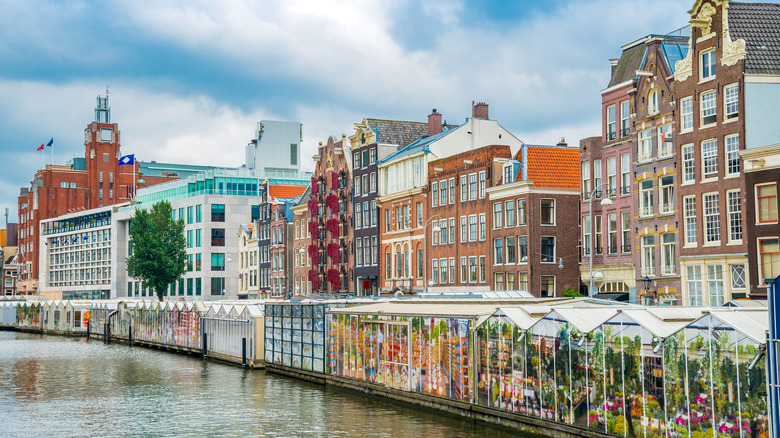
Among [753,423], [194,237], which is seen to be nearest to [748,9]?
[753,423]

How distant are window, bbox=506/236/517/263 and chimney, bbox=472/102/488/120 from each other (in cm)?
1925

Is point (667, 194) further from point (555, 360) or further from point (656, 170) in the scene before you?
point (555, 360)

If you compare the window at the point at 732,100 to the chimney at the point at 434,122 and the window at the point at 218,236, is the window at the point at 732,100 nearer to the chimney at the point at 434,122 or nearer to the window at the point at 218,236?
the chimney at the point at 434,122

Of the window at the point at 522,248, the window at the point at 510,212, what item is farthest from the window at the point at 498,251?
the window at the point at 522,248

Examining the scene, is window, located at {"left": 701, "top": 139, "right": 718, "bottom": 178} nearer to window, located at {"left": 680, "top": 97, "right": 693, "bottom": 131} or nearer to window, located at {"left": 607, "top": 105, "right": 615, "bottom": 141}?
window, located at {"left": 680, "top": 97, "right": 693, "bottom": 131}

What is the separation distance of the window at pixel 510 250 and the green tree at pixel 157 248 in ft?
199

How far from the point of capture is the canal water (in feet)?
114

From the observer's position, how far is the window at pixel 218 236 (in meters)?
142

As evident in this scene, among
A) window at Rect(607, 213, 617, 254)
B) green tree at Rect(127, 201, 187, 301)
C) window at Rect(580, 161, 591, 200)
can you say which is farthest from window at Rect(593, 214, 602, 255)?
green tree at Rect(127, 201, 187, 301)

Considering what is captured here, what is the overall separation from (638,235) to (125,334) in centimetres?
Answer: 5694


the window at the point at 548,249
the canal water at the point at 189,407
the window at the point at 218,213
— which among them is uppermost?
the window at the point at 218,213

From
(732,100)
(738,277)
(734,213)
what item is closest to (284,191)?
(732,100)

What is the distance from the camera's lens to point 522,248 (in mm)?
72375

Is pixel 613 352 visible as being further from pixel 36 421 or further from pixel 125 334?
pixel 125 334
